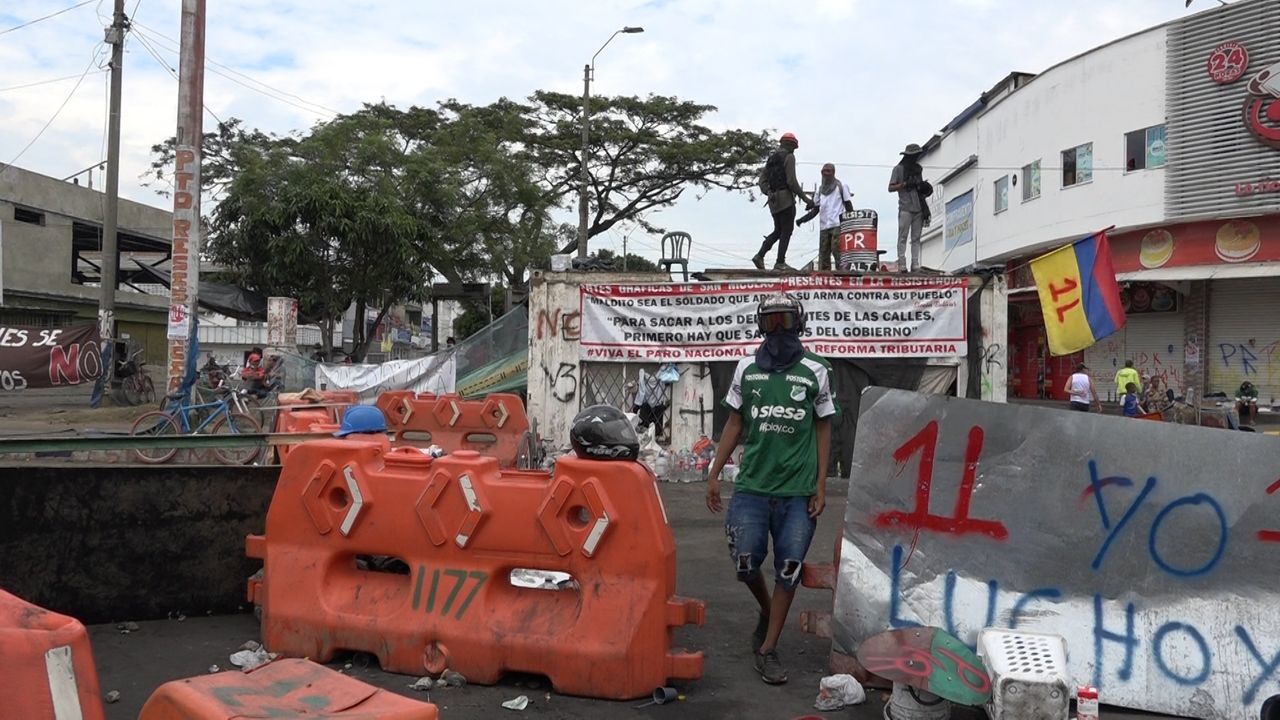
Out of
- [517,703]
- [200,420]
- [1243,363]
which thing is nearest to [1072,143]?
[1243,363]

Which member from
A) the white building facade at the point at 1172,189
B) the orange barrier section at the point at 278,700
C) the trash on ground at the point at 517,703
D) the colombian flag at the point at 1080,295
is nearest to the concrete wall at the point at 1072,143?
the white building facade at the point at 1172,189

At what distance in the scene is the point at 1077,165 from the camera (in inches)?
1087

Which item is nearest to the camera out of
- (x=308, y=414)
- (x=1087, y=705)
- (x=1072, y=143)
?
(x=1087, y=705)

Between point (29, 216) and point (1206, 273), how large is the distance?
3534cm

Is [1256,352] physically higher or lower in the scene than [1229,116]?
lower

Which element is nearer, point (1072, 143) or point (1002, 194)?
point (1072, 143)

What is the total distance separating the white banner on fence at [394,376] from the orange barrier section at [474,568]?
10.5 m

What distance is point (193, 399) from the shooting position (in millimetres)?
12609

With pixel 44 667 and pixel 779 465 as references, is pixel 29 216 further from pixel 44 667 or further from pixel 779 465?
pixel 44 667

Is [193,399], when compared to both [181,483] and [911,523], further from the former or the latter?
[911,523]

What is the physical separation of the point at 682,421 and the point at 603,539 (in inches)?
330

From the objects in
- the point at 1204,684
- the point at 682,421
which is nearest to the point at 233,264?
the point at 682,421

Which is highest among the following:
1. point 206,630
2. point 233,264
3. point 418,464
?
point 233,264

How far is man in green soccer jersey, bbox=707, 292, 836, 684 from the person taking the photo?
470 centimetres
